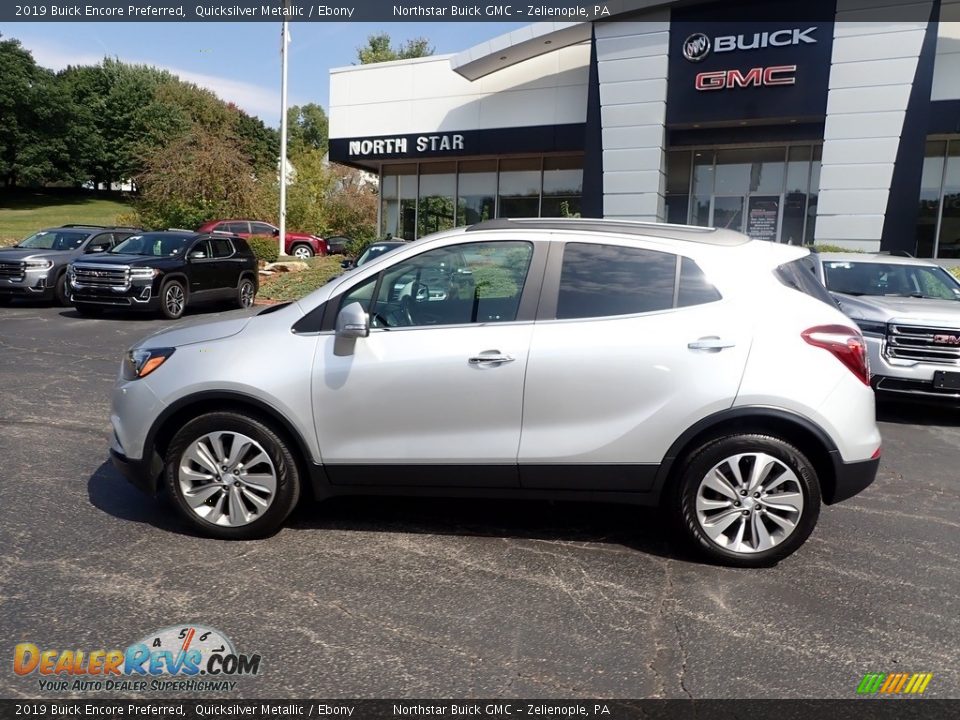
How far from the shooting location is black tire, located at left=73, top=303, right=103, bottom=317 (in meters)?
13.6

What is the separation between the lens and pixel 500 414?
3.81 m

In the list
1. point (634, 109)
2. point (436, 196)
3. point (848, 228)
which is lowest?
point (848, 228)

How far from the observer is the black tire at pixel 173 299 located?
13688 mm

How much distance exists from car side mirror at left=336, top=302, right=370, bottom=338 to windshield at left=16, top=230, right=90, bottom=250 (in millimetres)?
14936

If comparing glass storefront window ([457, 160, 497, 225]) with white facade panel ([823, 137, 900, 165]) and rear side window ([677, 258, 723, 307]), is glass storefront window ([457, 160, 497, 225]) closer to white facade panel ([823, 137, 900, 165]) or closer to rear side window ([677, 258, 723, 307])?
white facade panel ([823, 137, 900, 165])

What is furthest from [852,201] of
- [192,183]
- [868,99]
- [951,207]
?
[192,183]

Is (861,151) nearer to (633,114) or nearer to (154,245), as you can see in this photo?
(633,114)

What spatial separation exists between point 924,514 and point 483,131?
21254mm

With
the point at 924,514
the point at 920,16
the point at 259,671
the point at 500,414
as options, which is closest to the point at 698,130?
the point at 920,16

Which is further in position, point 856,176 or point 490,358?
point 856,176

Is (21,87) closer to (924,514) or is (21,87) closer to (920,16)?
(920,16)

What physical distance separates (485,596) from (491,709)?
0.84 metres

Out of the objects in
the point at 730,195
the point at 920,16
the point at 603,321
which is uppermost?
the point at 920,16

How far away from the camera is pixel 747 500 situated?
12.4 ft
